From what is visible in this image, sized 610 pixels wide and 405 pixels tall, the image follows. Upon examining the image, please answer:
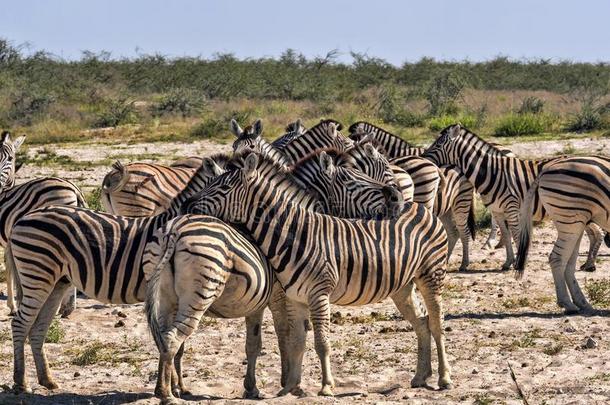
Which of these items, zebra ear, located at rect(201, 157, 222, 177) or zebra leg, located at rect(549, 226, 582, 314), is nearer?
zebra ear, located at rect(201, 157, 222, 177)

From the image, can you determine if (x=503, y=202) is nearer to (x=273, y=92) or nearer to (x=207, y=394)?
(x=207, y=394)

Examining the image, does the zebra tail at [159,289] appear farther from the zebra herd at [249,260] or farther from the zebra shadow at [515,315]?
the zebra shadow at [515,315]

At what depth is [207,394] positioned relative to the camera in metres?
8.73

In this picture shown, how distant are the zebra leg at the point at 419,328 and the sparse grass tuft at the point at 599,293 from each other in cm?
376

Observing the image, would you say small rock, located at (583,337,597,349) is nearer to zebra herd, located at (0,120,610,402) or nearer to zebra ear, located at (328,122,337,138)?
zebra herd, located at (0,120,610,402)

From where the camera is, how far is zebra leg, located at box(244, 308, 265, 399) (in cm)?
860

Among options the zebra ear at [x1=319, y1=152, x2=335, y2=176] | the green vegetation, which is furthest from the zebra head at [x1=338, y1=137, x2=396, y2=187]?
the green vegetation

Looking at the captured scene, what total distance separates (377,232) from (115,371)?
2.47 meters

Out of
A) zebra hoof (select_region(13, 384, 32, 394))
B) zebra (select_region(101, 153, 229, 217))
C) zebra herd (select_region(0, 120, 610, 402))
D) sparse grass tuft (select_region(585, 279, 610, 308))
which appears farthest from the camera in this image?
zebra (select_region(101, 153, 229, 217))

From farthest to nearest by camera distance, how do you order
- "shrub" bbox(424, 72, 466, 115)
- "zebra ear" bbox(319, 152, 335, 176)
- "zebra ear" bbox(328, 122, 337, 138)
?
"shrub" bbox(424, 72, 466, 115) → "zebra ear" bbox(328, 122, 337, 138) → "zebra ear" bbox(319, 152, 335, 176)

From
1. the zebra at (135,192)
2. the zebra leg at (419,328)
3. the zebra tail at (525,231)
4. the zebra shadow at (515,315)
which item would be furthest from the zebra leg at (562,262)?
the zebra at (135,192)

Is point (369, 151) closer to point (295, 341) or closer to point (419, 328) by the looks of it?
point (419, 328)

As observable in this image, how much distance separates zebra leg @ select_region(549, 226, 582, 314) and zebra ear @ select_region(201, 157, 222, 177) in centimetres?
414

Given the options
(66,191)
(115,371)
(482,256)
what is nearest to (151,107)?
(482,256)
